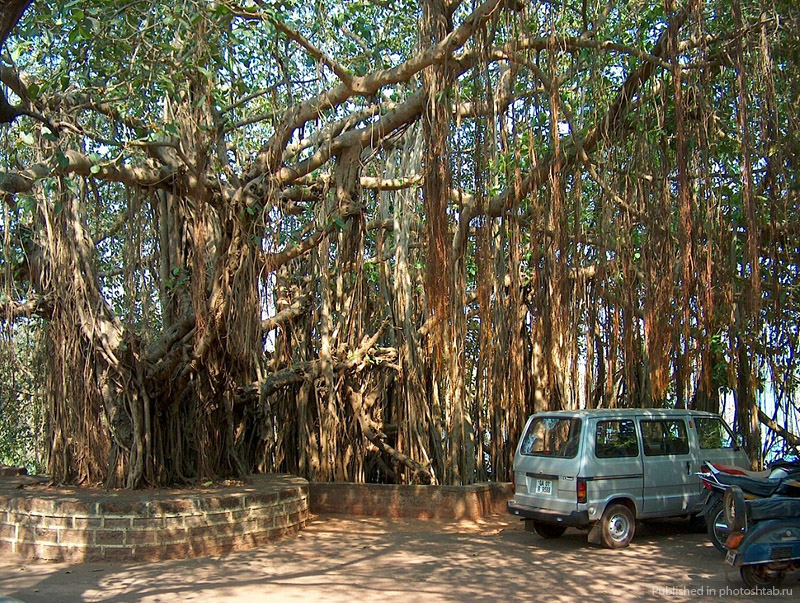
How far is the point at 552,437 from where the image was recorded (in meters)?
7.43

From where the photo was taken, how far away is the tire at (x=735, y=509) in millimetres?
5504

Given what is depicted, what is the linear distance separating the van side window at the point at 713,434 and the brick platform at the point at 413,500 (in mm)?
2713

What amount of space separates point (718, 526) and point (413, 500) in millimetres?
3990

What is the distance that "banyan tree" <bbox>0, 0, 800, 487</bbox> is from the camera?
248 inches

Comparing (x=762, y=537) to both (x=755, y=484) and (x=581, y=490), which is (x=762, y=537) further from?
(x=581, y=490)

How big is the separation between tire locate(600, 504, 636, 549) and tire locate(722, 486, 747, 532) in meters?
1.45

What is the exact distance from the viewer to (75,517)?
6.78 meters

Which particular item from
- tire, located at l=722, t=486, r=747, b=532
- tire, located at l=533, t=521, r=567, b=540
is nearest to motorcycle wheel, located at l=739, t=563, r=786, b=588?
tire, located at l=722, t=486, r=747, b=532

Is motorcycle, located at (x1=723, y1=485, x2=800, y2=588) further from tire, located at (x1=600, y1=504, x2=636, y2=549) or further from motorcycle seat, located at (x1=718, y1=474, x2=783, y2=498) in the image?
tire, located at (x1=600, y1=504, x2=636, y2=549)

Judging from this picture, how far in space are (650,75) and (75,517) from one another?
6445 mm

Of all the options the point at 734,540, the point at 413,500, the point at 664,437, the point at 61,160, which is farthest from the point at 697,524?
the point at 61,160

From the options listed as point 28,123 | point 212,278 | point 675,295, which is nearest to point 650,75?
point 675,295

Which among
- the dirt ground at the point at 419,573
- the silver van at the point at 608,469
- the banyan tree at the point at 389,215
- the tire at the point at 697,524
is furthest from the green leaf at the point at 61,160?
the tire at the point at 697,524

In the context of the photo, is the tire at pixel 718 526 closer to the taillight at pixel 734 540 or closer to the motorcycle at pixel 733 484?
the motorcycle at pixel 733 484
